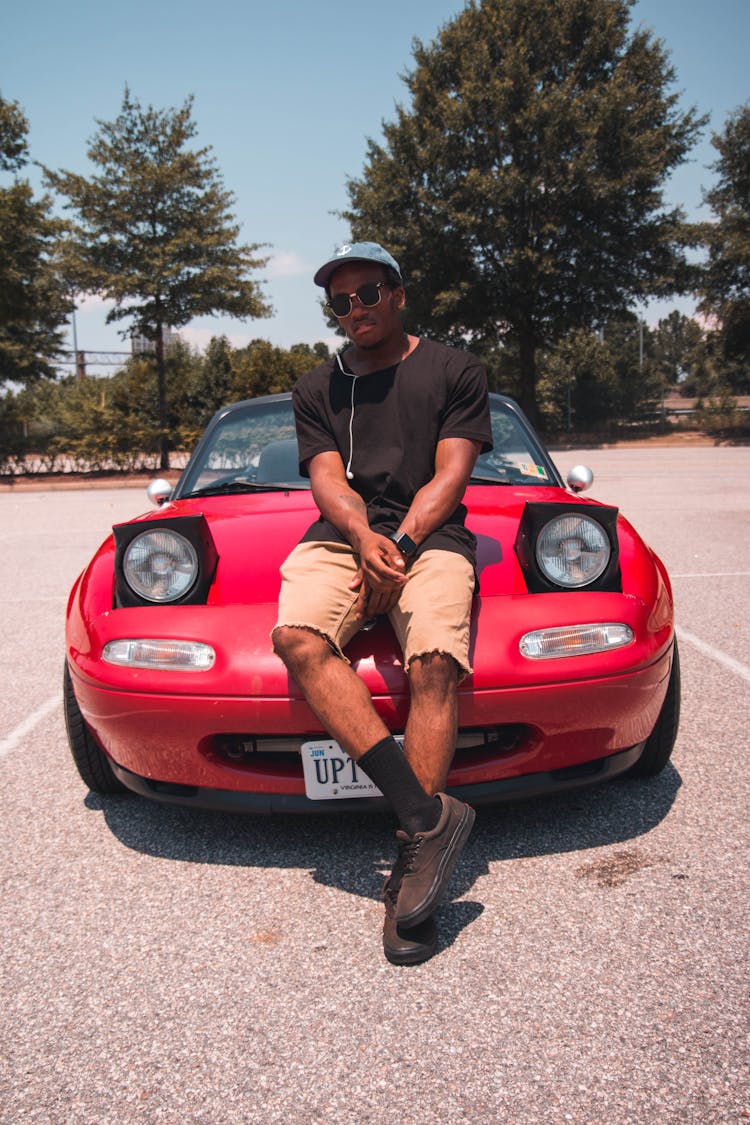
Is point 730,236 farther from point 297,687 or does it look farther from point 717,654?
point 297,687

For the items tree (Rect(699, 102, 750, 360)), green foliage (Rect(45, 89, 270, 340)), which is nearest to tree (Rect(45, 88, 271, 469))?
green foliage (Rect(45, 89, 270, 340))

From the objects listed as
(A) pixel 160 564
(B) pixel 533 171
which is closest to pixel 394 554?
(A) pixel 160 564

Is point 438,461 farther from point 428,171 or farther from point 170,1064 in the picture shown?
point 428,171

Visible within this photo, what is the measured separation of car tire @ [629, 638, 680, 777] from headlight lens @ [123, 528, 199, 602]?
1.51 meters

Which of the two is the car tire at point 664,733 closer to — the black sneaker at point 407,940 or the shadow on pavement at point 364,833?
A: the shadow on pavement at point 364,833

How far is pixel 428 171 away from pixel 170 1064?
28343 mm

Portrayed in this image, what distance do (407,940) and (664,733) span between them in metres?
1.20

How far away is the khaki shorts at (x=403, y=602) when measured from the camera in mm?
2176

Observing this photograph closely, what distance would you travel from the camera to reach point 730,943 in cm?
192

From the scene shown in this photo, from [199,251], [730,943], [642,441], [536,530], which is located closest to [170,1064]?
[730,943]

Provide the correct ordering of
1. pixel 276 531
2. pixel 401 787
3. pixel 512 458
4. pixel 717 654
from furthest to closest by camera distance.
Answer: pixel 717 654
pixel 512 458
pixel 276 531
pixel 401 787

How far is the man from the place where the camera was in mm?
2016

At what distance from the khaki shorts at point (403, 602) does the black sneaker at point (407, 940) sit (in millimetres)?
588

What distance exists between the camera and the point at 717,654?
432 centimetres
